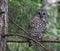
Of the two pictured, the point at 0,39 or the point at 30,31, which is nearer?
the point at 0,39

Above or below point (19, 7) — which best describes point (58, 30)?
below

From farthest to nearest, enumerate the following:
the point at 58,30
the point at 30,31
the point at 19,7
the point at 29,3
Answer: the point at 58,30
the point at 29,3
the point at 19,7
the point at 30,31

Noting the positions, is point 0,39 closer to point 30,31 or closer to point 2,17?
point 2,17

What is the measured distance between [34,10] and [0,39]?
2159 mm

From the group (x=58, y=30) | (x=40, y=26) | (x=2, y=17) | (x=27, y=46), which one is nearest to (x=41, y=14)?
(x=40, y=26)

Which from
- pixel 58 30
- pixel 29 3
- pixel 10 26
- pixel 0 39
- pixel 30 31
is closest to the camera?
pixel 0 39

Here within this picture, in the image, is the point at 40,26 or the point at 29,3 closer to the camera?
the point at 40,26

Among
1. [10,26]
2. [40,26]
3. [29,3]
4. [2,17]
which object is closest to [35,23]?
[40,26]

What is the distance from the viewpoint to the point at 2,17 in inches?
110

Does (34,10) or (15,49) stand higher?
(34,10)

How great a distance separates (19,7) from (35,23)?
0.63 meters

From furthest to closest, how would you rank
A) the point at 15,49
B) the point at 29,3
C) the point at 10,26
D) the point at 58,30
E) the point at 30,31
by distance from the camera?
Answer: the point at 58,30
the point at 29,3
the point at 10,26
the point at 30,31
the point at 15,49

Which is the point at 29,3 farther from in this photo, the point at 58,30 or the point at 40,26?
the point at 58,30

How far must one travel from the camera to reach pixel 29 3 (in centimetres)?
506
